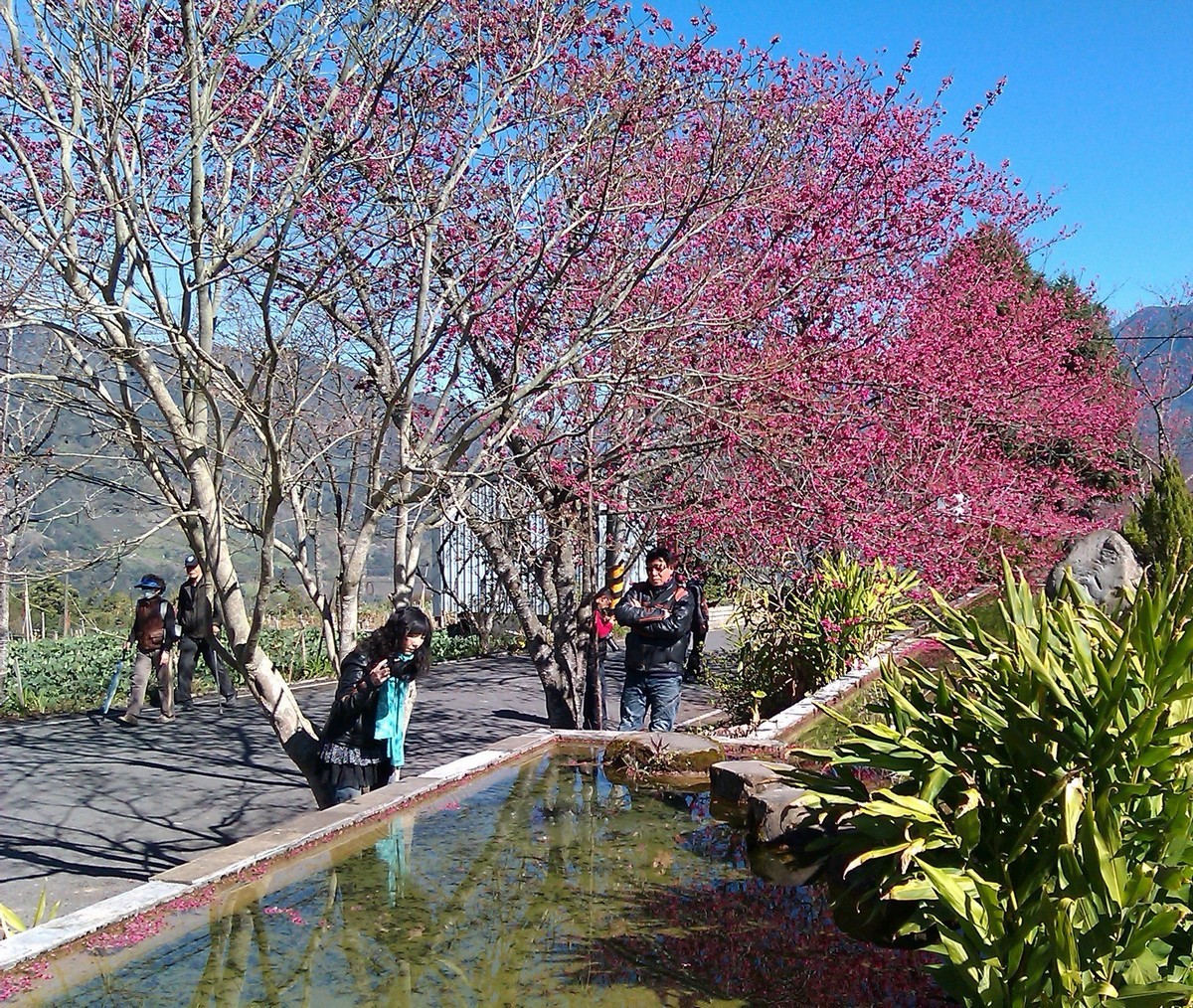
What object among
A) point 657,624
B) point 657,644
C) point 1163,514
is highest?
point 1163,514

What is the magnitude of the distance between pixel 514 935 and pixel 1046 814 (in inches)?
69.6

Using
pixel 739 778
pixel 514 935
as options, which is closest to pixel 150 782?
pixel 739 778

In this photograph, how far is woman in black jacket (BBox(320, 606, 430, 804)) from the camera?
17.8 ft

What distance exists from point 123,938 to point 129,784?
5937 mm

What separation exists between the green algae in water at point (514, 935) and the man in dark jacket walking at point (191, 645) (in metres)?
7.24

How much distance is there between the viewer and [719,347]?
27.9 feet

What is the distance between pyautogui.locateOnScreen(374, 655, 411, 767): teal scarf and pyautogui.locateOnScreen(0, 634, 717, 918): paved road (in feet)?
6.97

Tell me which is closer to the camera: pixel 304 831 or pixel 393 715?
pixel 304 831

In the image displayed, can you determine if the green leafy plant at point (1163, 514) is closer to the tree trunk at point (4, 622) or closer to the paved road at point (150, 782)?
the paved road at point (150, 782)

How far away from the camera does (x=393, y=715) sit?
18.5 ft

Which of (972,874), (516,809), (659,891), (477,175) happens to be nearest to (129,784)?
(516,809)

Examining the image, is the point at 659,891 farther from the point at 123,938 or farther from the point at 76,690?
the point at 76,690

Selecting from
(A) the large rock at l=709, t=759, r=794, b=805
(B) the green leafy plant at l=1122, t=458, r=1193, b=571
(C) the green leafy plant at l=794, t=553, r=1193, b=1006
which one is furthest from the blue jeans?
(B) the green leafy plant at l=1122, t=458, r=1193, b=571

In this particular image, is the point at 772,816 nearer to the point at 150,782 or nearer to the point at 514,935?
the point at 514,935
